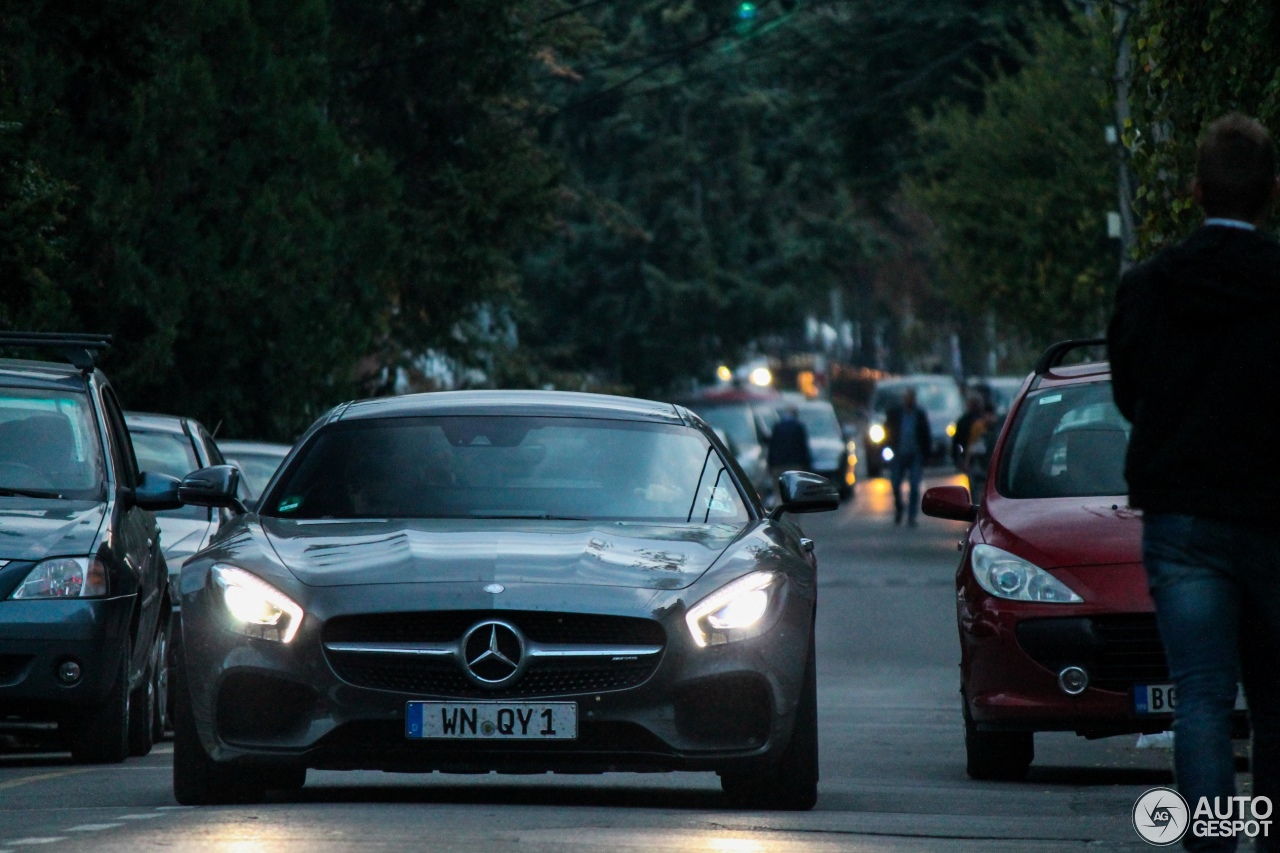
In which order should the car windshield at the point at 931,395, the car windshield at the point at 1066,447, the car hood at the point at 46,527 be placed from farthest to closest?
the car windshield at the point at 931,395, the car windshield at the point at 1066,447, the car hood at the point at 46,527

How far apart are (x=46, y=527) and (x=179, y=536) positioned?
10.4ft

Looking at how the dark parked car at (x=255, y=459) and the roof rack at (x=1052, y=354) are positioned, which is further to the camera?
the dark parked car at (x=255, y=459)

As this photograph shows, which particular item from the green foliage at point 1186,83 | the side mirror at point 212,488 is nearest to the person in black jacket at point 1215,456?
the side mirror at point 212,488

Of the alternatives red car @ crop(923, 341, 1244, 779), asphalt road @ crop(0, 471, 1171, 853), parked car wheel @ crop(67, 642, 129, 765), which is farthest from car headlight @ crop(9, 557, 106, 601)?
red car @ crop(923, 341, 1244, 779)

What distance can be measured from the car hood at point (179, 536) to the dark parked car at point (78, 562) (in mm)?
1451

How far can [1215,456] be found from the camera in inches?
241

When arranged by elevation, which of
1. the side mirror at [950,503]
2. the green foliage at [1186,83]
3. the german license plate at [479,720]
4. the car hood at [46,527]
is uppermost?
the green foliage at [1186,83]

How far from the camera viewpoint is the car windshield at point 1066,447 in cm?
1087

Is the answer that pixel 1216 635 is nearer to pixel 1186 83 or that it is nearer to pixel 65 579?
pixel 65 579

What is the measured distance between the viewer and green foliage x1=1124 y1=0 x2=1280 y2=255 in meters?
12.3

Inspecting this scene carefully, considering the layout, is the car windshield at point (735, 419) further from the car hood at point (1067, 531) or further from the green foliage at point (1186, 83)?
the car hood at point (1067, 531)

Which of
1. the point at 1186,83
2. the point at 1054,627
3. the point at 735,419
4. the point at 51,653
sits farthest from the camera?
the point at 735,419

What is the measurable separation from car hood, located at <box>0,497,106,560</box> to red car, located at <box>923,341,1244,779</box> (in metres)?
3.46

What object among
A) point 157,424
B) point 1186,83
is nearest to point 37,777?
point 157,424
